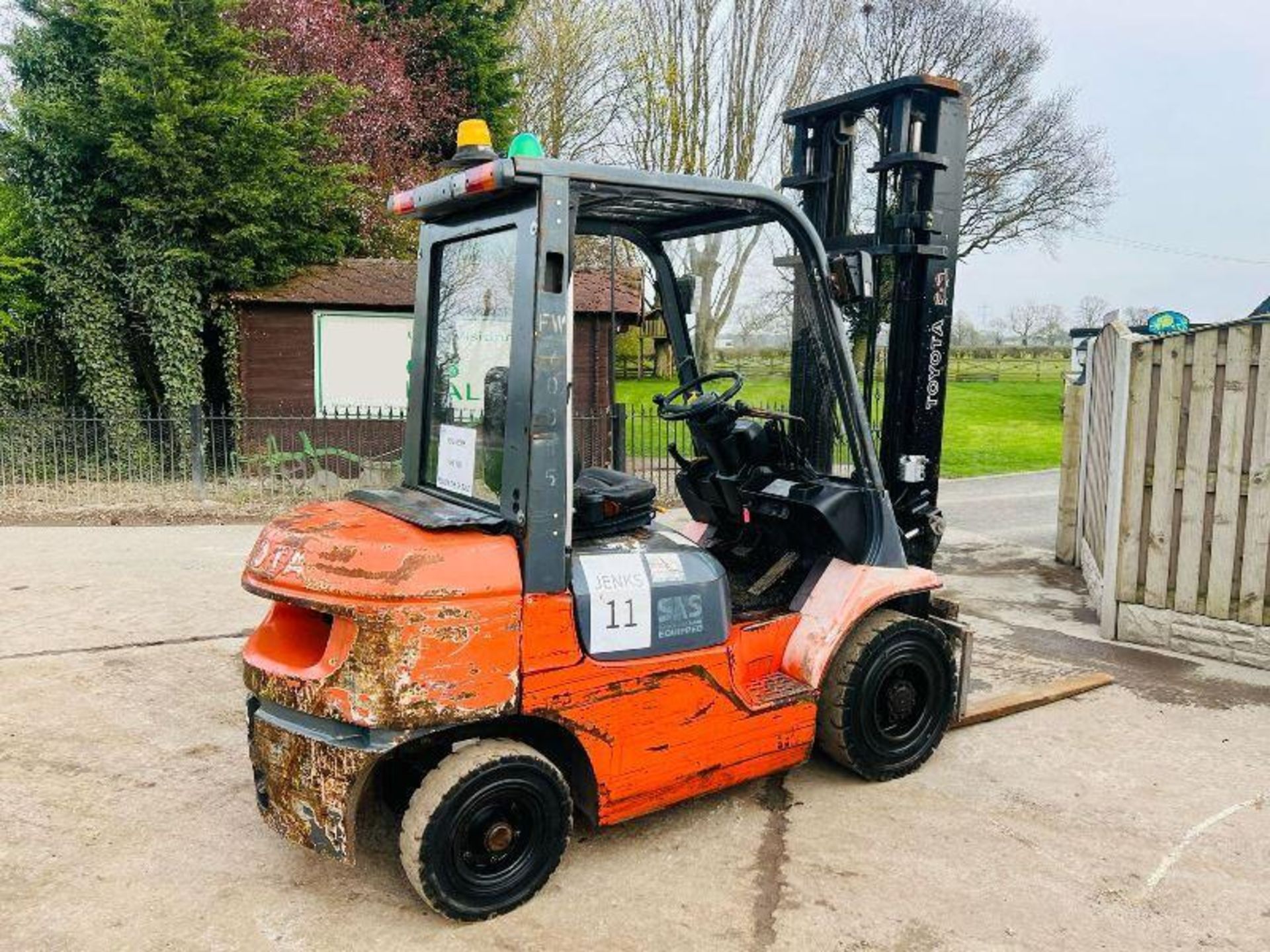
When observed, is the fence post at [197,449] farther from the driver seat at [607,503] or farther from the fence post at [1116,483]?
the fence post at [1116,483]

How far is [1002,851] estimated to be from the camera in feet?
12.5

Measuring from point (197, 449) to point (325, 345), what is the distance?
2.59 meters

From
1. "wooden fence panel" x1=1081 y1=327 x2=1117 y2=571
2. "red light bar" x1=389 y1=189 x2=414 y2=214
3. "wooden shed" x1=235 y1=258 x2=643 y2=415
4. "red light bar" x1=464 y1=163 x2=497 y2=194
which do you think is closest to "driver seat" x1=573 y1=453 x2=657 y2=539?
"red light bar" x1=464 y1=163 x2=497 y2=194

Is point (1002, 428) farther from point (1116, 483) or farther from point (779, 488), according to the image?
point (779, 488)

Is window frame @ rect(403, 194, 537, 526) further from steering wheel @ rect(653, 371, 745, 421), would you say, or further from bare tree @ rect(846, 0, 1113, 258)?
bare tree @ rect(846, 0, 1113, 258)

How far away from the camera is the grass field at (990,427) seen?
18.0 metres

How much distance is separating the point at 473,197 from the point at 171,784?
9.77 ft

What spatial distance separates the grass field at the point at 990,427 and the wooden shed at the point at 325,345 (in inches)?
140

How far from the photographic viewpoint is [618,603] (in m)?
3.55

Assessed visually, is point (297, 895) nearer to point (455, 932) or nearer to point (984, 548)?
point (455, 932)

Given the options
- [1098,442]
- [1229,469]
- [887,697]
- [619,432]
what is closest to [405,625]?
[887,697]

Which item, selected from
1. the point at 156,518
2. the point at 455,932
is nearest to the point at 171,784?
the point at 455,932

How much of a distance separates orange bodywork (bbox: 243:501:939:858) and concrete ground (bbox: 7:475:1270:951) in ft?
1.07

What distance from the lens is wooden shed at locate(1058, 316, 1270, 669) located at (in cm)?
609
